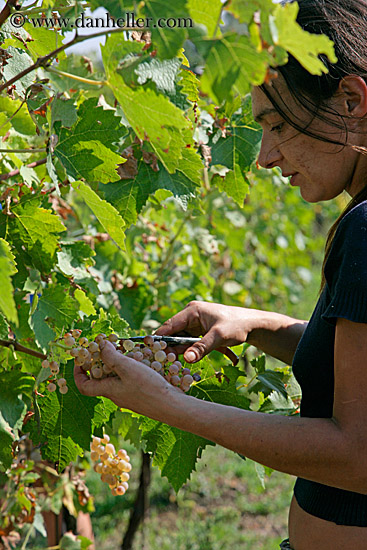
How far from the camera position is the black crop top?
1.13 metres

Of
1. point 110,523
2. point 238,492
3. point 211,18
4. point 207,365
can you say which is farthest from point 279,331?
point 238,492

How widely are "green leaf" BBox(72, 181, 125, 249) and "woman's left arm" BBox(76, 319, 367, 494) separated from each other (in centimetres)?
28

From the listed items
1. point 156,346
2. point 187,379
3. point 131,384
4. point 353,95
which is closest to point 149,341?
point 156,346

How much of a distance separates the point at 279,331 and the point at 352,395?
2.43ft

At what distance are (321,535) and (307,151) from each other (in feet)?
2.68

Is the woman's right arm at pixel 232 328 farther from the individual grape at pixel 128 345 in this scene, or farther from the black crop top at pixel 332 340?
the black crop top at pixel 332 340

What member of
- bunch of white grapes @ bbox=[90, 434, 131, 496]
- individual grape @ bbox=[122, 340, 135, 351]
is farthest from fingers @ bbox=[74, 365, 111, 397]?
bunch of white grapes @ bbox=[90, 434, 131, 496]

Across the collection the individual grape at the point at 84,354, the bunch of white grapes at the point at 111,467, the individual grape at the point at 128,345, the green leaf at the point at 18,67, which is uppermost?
the green leaf at the point at 18,67

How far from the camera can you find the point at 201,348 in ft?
5.15

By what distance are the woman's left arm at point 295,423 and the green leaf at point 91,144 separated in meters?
0.44

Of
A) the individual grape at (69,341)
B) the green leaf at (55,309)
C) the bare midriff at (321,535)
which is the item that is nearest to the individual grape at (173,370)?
the individual grape at (69,341)

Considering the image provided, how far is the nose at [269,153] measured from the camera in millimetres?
1420

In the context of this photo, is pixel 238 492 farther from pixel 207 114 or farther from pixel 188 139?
pixel 188 139

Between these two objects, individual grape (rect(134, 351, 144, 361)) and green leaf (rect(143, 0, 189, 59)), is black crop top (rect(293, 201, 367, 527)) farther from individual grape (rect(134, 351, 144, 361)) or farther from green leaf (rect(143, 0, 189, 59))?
green leaf (rect(143, 0, 189, 59))
